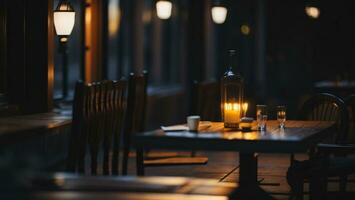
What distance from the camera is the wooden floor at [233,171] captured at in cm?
707

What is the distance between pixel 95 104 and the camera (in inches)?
240

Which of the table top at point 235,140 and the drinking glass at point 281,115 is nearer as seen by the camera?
the table top at point 235,140

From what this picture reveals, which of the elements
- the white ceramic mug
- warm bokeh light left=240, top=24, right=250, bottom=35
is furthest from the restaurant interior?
warm bokeh light left=240, top=24, right=250, bottom=35

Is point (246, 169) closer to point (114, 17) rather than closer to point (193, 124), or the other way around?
point (193, 124)

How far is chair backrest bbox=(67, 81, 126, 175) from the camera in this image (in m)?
5.73

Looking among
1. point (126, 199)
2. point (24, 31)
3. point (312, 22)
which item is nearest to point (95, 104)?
point (24, 31)

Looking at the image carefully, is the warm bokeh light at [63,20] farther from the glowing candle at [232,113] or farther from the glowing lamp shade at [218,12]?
the glowing lamp shade at [218,12]

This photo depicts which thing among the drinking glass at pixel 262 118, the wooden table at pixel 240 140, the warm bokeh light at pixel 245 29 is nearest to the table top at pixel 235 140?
the wooden table at pixel 240 140

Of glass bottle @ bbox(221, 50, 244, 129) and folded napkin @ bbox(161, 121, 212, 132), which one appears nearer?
folded napkin @ bbox(161, 121, 212, 132)

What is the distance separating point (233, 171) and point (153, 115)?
214 inches

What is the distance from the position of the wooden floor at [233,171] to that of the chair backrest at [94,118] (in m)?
0.94

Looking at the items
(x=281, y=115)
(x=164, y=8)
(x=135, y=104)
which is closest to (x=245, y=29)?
(x=164, y=8)

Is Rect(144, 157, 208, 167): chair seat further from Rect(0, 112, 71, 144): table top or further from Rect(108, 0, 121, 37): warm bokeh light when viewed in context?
Rect(108, 0, 121, 37): warm bokeh light

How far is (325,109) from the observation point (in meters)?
6.64
